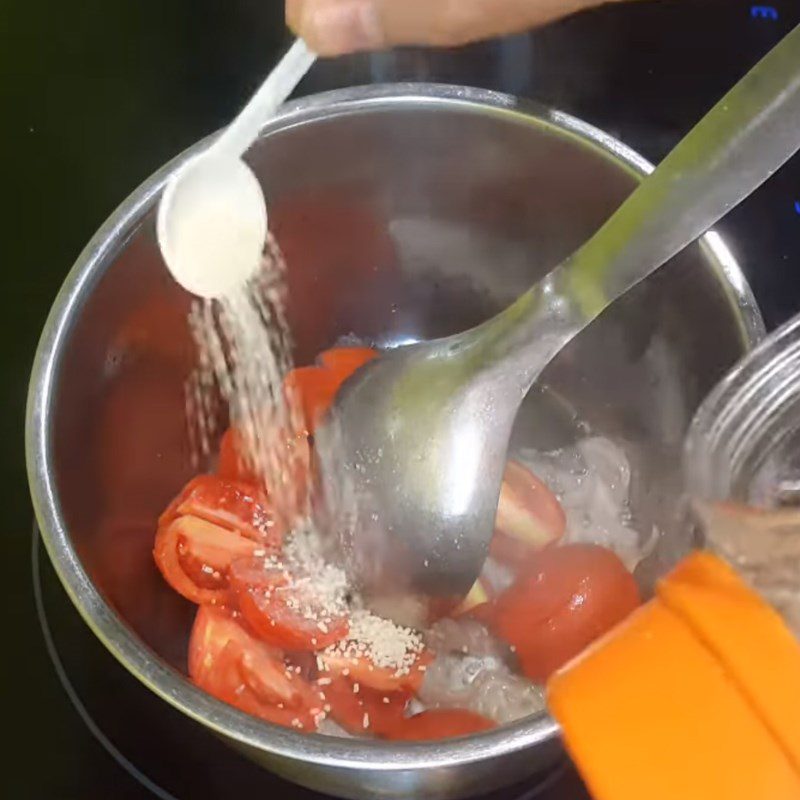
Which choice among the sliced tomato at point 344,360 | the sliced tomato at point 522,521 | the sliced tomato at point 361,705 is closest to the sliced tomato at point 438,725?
the sliced tomato at point 361,705

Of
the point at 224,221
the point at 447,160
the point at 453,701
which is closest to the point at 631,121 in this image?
the point at 447,160

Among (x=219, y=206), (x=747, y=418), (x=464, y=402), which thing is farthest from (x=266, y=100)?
Result: (x=747, y=418)

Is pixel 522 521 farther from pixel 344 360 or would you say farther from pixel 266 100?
pixel 266 100

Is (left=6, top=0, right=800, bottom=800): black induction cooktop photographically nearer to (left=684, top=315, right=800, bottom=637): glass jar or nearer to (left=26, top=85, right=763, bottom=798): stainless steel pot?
(left=26, top=85, right=763, bottom=798): stainless steel pot

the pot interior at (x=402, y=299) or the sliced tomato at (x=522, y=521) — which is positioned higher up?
the pot interior at (x=402, y=299)

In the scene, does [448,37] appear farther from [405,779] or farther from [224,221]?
[405,779]

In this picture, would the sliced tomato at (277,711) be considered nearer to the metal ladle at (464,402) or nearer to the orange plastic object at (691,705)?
the metal ladle at (464,402)
